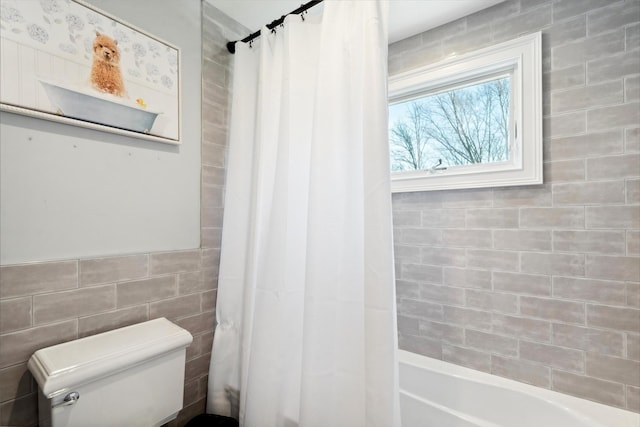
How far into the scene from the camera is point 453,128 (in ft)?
5.93

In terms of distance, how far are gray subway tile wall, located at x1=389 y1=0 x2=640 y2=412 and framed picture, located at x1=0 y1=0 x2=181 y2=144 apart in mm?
1509

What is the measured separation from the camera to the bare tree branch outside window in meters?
1.65

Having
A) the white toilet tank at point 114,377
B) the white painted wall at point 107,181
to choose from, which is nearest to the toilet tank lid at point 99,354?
the white toilet tank at point 114,377

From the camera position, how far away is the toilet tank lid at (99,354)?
89cm

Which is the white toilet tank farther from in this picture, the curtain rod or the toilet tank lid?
the curtain rod

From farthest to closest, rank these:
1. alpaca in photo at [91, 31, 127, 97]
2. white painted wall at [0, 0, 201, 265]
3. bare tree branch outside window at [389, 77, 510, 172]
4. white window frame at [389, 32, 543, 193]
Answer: bare tree branch outside window at [389, 77, 510, 172], white window frame at [389, 32, 543, 193], alpaca in photo at [91, 31, 127, 97], white painted wall at [0, 0, 201, 265]

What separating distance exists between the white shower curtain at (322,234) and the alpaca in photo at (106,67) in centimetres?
58

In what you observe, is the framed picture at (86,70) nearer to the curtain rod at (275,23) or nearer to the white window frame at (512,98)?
the curtain rod at (275,23)

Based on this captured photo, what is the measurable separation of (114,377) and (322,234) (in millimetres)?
879

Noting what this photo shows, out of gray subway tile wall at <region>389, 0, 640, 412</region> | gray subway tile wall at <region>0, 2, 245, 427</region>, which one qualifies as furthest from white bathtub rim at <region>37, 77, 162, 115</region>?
gray subway tile wall at <region>389, 0, 640, 412</region>

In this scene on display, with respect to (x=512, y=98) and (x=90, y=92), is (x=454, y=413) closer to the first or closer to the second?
(x=512, y=98)

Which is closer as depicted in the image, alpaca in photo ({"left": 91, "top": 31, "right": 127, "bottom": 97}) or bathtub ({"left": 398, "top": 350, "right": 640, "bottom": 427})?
alpaca in photo ({"left": 91, "top": 31, "right": 127, "bottom": 97})

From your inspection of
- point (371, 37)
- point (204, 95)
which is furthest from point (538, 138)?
point (204, 95)

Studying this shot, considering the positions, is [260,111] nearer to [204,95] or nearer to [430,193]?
[204,95]
